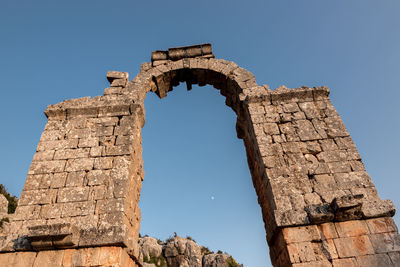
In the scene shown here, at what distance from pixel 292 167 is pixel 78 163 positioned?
3.94 m

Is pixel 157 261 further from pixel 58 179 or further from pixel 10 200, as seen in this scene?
pixel 58 179

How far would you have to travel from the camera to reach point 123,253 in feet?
12.8

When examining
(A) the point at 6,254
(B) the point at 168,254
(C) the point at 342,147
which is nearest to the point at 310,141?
(C) the point at 342,147

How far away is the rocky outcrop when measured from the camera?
20.1 m

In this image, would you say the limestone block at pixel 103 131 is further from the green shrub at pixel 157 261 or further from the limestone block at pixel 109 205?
the green shrub at pixel 157 261

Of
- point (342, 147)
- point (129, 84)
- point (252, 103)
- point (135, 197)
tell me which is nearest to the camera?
point (342, 147)

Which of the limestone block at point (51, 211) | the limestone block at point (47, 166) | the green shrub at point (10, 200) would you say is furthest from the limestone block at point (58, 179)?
the green shrub at point (10, 200)

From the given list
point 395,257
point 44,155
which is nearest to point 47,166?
point 44,155

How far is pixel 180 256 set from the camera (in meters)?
20.7

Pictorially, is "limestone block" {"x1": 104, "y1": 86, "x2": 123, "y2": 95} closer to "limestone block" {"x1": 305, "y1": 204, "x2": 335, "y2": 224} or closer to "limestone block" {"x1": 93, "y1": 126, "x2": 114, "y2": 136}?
"limestone block" {"x1": 93, "y1": 126, "x2": 114, "y2": 136}

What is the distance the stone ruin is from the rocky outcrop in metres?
16.5

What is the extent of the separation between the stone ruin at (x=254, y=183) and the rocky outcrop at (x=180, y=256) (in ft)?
54.0

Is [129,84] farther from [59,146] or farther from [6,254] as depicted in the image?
[6,254]

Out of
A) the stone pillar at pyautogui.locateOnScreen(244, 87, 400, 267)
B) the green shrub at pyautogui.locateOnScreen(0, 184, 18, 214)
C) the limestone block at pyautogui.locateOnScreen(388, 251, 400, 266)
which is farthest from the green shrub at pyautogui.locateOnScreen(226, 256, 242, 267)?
the limestone block at pyautogui.locateOnScreen(388, 251, 400, 266)
